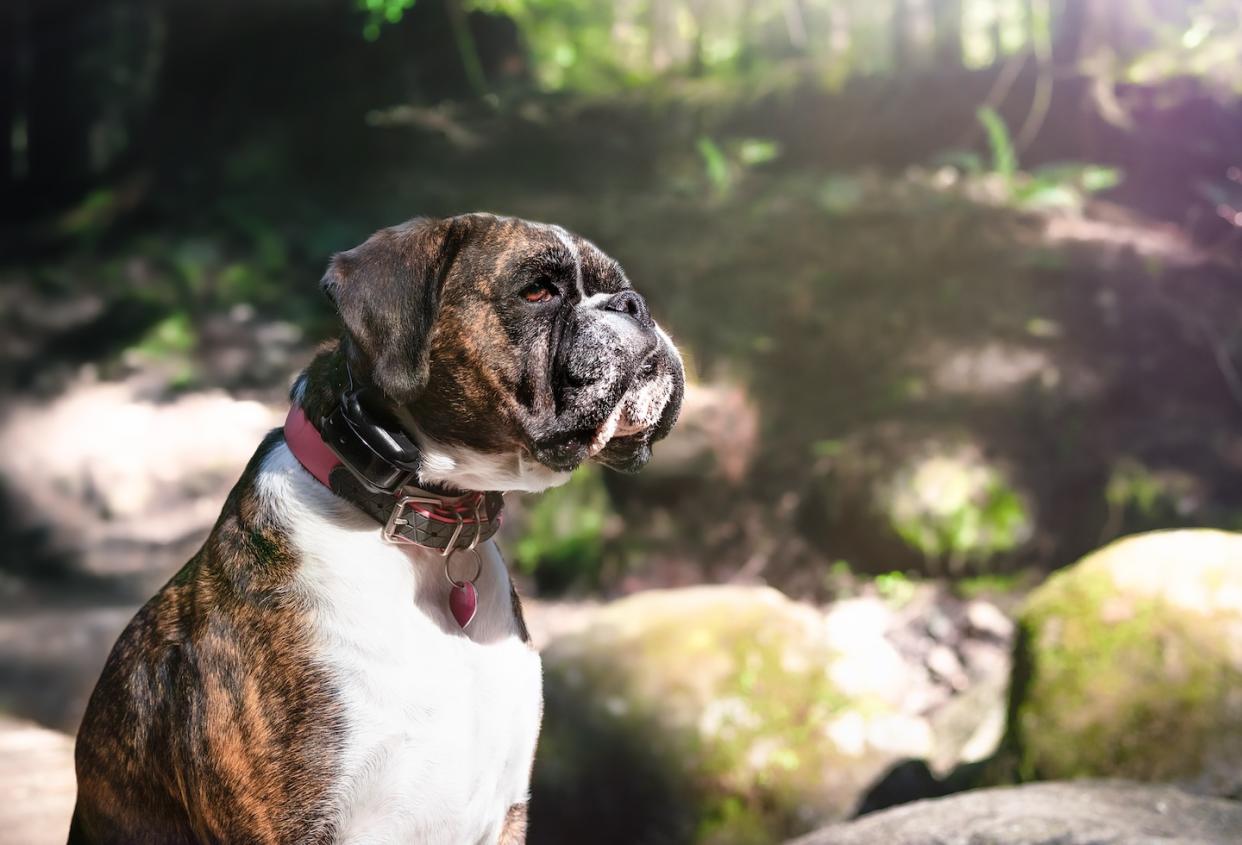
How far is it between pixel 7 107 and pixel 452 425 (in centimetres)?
795

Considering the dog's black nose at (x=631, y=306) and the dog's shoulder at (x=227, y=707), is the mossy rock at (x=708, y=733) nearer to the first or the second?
the dog's shoulder at (x=227, y=707)

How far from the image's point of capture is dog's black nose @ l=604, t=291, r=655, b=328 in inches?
94.2

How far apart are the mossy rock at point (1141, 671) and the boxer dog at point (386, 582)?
7.33ft

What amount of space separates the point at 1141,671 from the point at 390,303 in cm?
305

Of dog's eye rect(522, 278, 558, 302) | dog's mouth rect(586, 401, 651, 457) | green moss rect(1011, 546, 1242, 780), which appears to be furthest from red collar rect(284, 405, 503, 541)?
green moss rect(1011, 546, 1242, 780)

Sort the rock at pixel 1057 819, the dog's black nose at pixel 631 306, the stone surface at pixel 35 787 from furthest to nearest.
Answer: the stone surface at pixel 35 787 → the rock at pixel 1057 819 → the dog's black nose at pixel 631 306

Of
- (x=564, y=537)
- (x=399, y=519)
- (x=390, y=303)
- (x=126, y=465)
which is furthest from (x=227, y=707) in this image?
(x=126, y=465)

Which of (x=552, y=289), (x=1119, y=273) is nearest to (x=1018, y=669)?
(x=552, y=289)

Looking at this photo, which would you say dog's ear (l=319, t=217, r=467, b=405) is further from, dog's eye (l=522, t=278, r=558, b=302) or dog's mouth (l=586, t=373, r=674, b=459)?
dog's mouth (l=586, t=373, r=674, b=459)

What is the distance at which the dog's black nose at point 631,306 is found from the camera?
7.85ft

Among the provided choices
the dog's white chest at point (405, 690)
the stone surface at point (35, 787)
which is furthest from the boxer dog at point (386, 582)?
the stone surface at point (35, 787)

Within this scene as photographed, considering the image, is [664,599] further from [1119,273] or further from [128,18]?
[128,18]

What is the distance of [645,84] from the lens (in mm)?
7879

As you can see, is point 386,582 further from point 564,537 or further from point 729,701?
point 564,537
